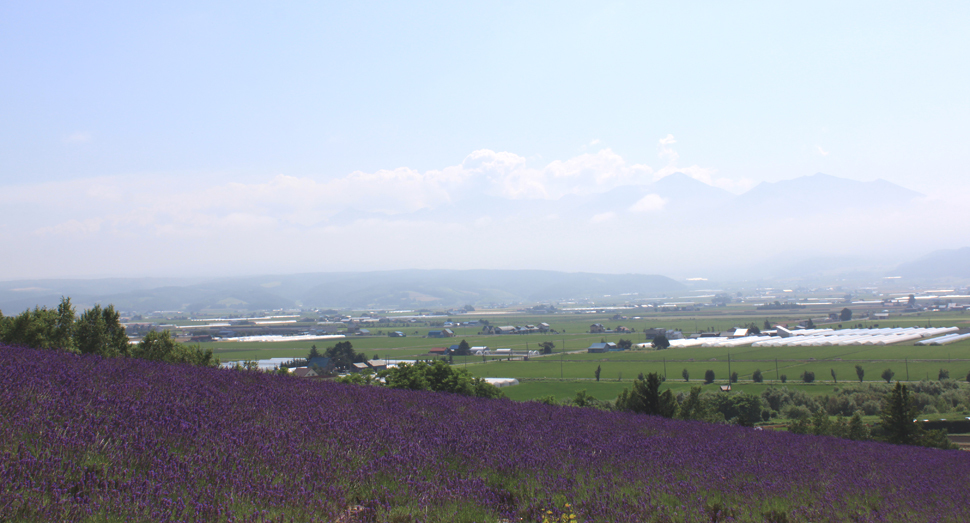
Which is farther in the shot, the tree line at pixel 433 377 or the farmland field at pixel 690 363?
the farmland field at pixel 690 363

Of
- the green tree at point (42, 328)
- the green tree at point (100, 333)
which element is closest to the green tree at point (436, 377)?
the green tree at point (100, 333)

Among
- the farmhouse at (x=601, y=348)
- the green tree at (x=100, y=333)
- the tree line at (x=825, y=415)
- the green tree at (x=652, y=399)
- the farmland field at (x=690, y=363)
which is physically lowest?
the farmhouse at (x=601, y=348)

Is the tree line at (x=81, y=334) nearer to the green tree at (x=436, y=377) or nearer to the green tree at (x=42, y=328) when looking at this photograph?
the green tree at (x=42, y=328)

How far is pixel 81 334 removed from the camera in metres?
19.7

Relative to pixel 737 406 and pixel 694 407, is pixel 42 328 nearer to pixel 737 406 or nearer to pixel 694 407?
pixel 694 407

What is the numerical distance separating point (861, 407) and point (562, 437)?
46981 mm

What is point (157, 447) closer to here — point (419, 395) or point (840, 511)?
point (419, 395)

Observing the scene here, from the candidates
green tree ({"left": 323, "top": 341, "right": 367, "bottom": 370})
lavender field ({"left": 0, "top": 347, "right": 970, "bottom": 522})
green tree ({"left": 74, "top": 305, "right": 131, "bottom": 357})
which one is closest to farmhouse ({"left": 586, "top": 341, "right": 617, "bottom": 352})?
green tree ({"left": 323, "top": 341, "right": 367, "bottom": 370})

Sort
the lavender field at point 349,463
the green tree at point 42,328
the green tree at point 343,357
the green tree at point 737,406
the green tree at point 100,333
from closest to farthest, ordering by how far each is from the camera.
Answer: the lavender field at point 349,463
the green tree at point 42,328
the green tree at point 100,333
the green tree at point 737,406
the green tree at point 343,357

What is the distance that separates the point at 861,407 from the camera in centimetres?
4462

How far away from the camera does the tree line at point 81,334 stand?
58.2ft

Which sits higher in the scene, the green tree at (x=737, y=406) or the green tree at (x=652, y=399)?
the green tree at (x=652, y=399)

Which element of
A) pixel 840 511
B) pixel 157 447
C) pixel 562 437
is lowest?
pixel 840 511

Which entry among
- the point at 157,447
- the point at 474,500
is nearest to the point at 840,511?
the point at 474,500
